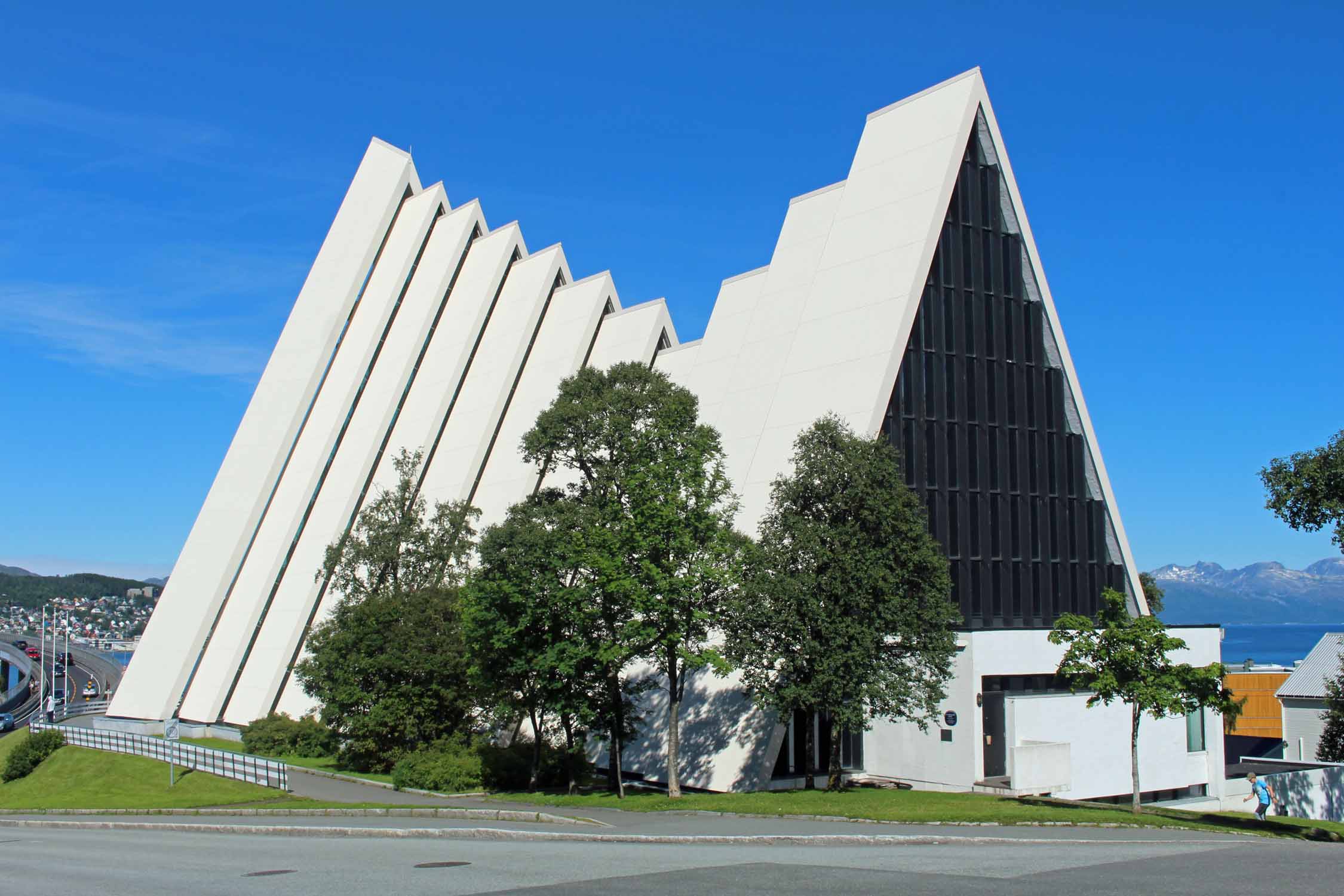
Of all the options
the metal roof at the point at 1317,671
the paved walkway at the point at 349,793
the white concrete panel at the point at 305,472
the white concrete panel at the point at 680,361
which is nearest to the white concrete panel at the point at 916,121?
the white concrete panel at the point at 680,361

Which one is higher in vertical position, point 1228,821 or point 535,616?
point 535,616

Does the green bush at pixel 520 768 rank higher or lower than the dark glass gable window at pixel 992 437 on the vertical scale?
lower

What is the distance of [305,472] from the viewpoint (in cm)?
5397

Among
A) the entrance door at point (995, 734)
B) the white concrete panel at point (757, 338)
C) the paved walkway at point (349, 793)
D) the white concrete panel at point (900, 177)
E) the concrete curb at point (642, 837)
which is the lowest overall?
the paved walkway at point (349, 793)

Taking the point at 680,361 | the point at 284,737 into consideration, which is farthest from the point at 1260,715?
the point at 284,737

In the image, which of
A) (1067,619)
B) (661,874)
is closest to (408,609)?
(1067,619)

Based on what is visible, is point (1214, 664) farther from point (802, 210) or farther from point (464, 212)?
point (464, 212)

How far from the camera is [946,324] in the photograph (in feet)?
122

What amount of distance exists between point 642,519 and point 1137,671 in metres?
12.1

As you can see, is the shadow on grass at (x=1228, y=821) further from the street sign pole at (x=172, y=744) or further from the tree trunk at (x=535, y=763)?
the street sign pole at (x=172, y=744)

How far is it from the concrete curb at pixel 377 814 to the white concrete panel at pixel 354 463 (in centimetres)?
1651

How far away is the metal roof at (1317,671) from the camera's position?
→ 181ft

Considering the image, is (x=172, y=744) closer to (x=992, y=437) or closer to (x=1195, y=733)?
(x=992, y=437)

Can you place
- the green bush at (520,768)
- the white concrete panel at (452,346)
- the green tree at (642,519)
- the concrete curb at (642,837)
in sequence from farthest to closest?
the white concrete panel at (452,346) → the green bush at (520,768) → the green tree at (642,519) → the concrete curb at (642,837)
